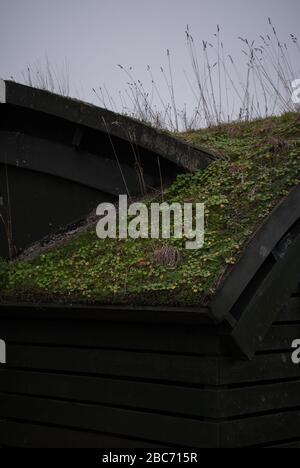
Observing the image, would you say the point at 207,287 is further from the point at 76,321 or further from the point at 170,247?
the point at 76,321

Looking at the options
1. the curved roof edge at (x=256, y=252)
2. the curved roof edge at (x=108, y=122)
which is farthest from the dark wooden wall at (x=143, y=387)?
the curved roof edge at (x=108, y=122)

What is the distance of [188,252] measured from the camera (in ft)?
20.1

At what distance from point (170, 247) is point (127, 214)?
3.97 ft

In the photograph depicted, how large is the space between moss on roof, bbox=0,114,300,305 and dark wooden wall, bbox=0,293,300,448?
0.35 meters

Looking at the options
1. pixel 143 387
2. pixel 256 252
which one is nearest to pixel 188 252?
pixel 256 252

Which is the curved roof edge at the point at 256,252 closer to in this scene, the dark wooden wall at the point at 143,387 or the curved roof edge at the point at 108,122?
the dark wooden wall at the point at 143,387

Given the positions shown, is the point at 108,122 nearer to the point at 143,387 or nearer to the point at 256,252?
the point at 256,252

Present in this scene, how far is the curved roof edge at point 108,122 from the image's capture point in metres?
7.50

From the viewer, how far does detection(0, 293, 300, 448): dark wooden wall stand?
5.72 metres

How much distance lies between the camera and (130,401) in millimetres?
6074

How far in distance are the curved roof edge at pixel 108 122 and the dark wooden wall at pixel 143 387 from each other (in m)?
2.06

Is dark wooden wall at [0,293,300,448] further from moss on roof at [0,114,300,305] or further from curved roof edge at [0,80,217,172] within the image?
curved roof edge at [0,80,217,172]

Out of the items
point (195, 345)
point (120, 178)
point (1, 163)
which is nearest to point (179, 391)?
point (195, 345)

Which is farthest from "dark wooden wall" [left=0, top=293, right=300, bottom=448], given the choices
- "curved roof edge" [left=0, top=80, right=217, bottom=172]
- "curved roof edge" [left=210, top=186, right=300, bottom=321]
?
"curved roof edge" [left=0, top=80, right=217, bottom=172]
